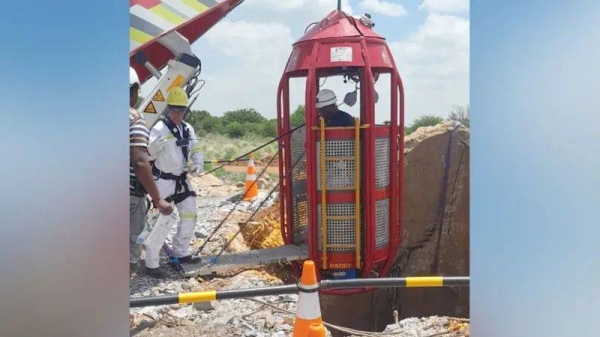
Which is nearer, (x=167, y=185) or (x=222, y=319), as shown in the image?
(x=222, y=319)

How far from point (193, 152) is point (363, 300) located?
9.31ft

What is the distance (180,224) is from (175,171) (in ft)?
1.80

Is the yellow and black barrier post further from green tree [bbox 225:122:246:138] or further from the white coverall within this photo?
green tree [bbox 225:122:246:138]

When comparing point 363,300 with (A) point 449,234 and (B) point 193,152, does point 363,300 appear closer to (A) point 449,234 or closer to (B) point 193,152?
(A) point 449,234

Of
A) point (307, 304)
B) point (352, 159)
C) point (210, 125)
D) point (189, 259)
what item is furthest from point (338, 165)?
point (210, 125)

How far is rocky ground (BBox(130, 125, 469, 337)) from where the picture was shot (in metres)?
4.05

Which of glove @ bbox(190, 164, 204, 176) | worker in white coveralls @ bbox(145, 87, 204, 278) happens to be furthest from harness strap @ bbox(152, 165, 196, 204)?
glove @ bbox(190, 164, 204, 176)

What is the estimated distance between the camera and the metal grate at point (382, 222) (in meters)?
5.27

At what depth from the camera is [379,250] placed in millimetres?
5336

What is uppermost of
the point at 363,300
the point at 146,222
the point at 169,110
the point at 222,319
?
the point at 169,110

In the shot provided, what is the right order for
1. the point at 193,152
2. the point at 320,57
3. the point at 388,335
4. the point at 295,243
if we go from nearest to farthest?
the point at 388,335 < the point at 320,57 < the point at 193,152 < the point at 295,243

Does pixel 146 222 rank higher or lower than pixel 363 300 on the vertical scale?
higher

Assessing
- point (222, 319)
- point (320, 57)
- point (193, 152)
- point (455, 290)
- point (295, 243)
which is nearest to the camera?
point (222, 319)

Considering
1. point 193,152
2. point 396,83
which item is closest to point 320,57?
point 396,83
